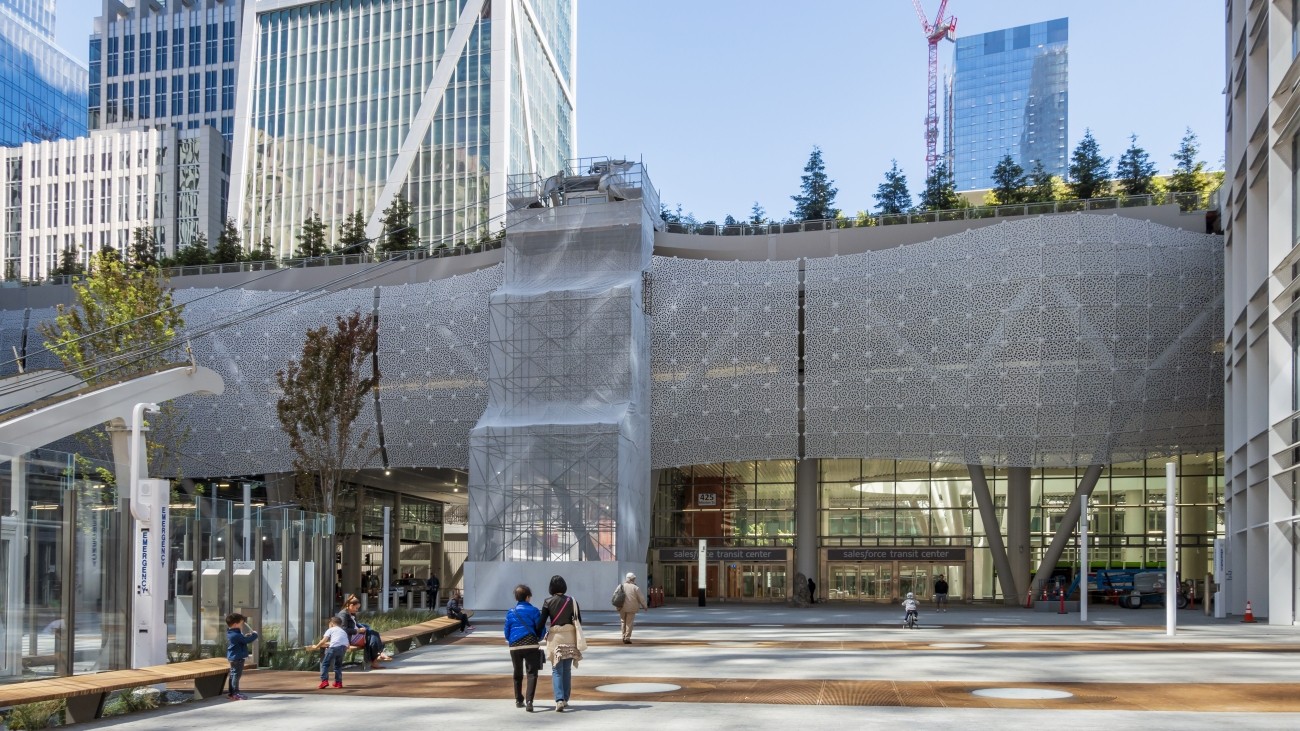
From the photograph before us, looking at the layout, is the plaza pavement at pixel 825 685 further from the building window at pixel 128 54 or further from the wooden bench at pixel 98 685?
the building window at pixel 128 54

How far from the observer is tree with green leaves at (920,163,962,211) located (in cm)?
6519

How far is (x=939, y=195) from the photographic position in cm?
6700

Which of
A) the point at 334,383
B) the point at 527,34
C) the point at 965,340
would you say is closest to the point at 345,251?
the point at 334,383

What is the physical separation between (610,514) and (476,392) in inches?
356

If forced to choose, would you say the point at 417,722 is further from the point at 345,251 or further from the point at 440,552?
the point at 440,552

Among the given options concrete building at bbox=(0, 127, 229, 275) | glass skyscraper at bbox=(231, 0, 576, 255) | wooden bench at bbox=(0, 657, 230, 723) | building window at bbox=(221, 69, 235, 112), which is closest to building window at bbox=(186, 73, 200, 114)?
building window at bbox=(221, 69, 235, 112)

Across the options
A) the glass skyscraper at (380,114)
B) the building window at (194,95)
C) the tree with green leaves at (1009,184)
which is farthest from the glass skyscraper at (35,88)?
the tree with green leaves at (1009,184)

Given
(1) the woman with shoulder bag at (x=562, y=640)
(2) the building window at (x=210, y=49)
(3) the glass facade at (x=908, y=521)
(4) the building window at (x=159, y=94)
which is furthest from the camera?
(4) the building window at (x=159, y=94)

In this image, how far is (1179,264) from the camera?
46.2 m

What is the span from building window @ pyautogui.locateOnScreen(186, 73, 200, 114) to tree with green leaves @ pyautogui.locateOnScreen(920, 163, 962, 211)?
90.1 m

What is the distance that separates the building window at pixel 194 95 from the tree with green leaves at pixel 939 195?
296ft

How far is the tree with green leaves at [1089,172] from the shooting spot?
63.2 meters

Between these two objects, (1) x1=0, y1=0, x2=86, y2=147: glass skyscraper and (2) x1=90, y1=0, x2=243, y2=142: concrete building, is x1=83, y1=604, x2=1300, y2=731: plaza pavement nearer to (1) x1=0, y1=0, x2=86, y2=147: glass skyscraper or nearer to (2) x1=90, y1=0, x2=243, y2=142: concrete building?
(2) x1=90, y1=0, x2=243, y2=142: concrete building

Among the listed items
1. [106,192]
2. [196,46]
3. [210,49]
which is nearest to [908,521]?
[106,192]
